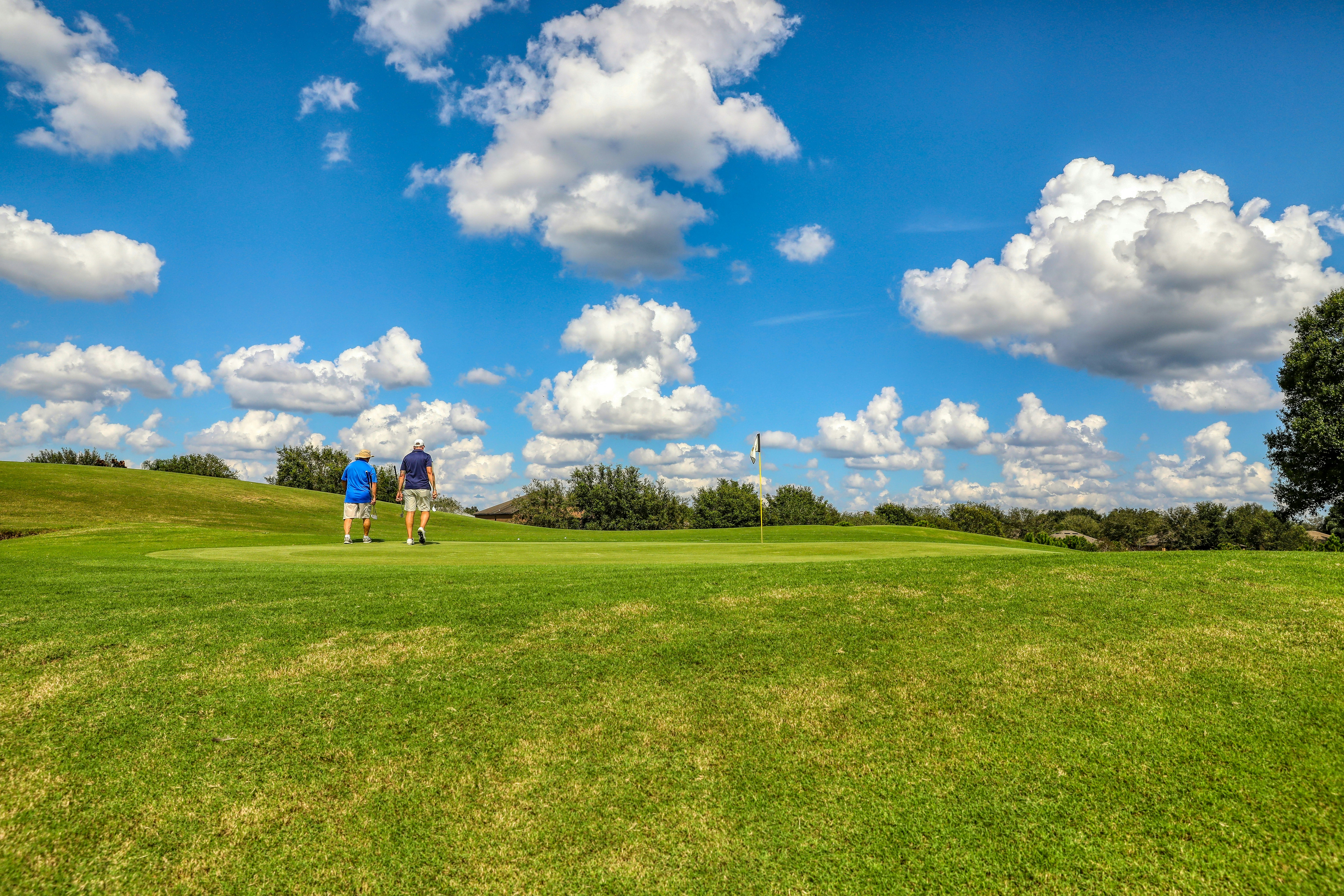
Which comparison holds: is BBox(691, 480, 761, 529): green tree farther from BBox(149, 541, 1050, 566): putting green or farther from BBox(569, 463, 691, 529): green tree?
BBox(149, 541, 1050, 566): putting green

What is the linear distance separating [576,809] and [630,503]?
92.4 metres

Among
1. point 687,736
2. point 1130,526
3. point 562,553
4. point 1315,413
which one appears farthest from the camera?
point 1130,526

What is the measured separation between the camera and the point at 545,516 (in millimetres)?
101688

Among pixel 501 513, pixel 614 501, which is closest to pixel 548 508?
pixel 614 501

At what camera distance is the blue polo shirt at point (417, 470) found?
1925 centimetres

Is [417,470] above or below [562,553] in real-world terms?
above

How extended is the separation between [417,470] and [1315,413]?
41.4 meters

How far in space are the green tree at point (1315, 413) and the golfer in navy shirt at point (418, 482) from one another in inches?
1578

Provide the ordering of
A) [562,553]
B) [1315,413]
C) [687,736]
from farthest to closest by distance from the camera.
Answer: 1. [1315,413]
2. [562,553]
3. [687,736]

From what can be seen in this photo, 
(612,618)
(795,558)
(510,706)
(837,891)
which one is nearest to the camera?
(837,891)

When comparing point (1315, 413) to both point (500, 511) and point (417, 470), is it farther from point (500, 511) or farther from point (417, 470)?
point (500, 511)

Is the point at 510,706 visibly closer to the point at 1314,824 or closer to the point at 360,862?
the point at 360,862

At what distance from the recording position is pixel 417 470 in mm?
19266

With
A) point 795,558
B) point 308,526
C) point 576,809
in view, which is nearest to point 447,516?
point 308,526
